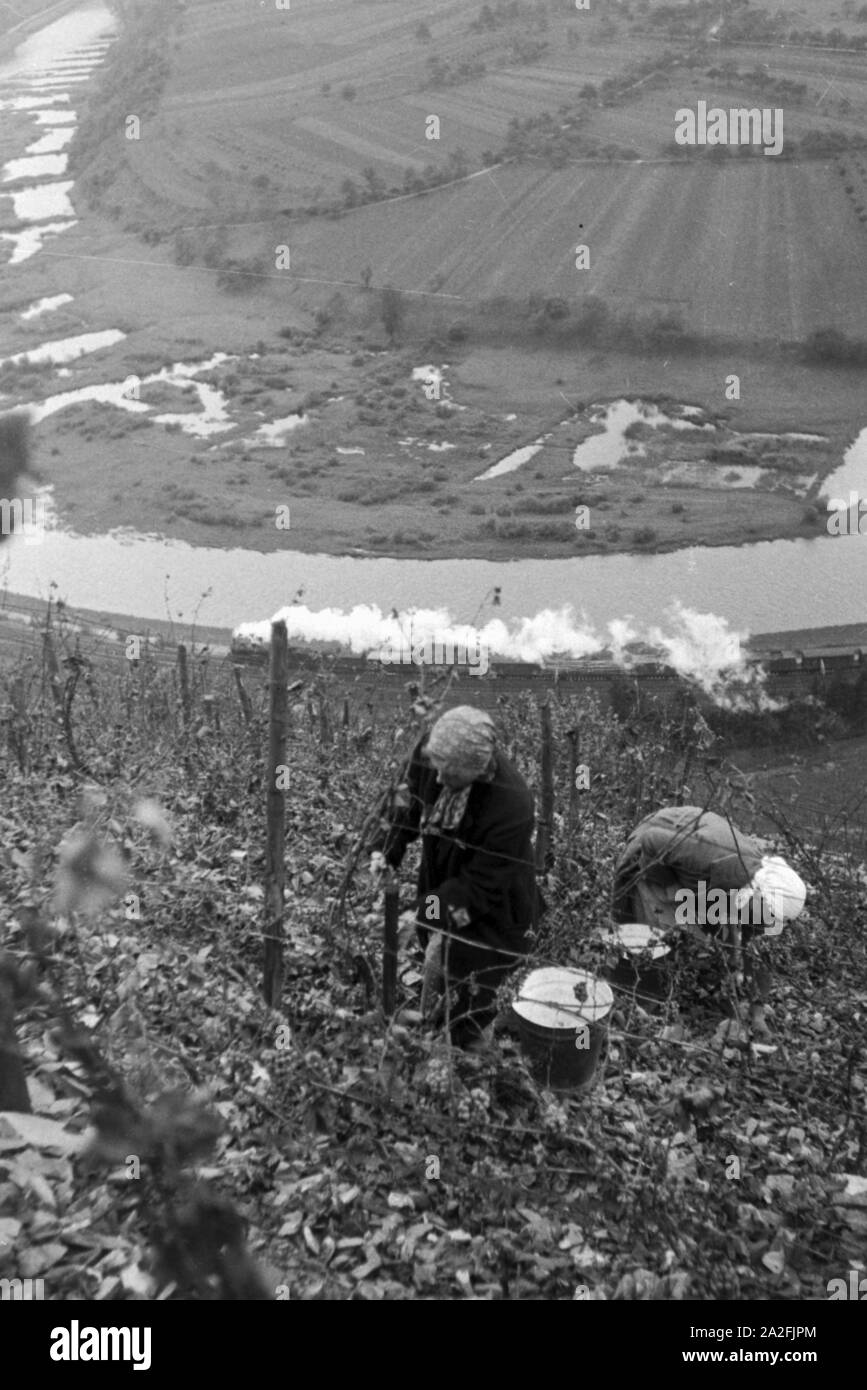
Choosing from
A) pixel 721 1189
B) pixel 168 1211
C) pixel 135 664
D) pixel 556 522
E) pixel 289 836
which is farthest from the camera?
pixel 556 522

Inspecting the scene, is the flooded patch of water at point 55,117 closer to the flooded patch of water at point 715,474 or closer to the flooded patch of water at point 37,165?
the flooded patch of water at point 37,165

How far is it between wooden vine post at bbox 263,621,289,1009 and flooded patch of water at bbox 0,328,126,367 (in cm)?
3033

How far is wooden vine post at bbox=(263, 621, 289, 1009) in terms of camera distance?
4.08m

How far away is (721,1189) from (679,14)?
37230 millimetres

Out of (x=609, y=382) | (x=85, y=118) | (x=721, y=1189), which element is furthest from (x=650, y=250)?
(x=721, y=1189)

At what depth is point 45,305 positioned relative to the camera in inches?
1307

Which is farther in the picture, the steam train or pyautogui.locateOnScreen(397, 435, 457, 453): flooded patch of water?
pyautogui.locateOnScreen(397, 435, 457, 453): flooded patch of water

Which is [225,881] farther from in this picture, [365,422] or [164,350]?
[164,350]

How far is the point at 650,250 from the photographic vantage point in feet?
97.9

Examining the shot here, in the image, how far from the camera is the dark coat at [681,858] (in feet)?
15.6

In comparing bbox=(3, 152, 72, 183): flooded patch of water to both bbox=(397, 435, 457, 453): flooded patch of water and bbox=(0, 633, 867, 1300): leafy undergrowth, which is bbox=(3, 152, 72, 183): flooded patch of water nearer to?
bbox=(397, 435, 457, 453): flooded patch of water

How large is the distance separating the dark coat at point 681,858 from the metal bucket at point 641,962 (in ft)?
0.42

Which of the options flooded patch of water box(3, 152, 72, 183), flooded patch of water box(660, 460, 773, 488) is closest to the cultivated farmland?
flooded patch of water box(660, 460, 773, 488)

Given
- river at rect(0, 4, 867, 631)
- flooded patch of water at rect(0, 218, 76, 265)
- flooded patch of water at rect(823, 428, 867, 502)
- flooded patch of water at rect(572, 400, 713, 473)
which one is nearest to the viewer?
river at rect(0, 4, 867, 631)
